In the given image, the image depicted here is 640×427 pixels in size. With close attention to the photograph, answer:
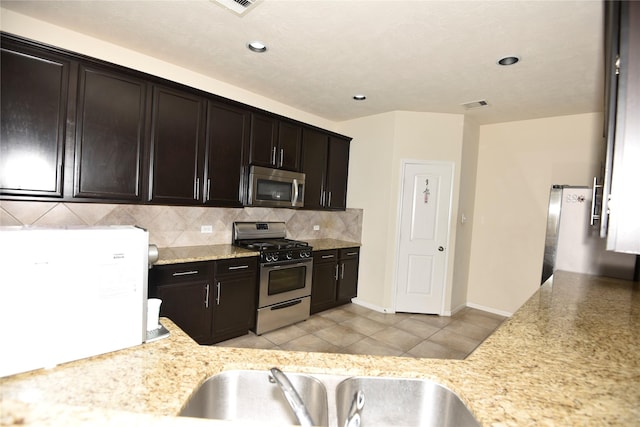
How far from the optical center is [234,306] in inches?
120

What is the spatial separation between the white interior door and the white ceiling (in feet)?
3.71

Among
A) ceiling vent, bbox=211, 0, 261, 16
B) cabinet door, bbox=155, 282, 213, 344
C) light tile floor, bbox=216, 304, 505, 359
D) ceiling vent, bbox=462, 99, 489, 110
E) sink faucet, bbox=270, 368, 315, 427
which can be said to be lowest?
light tile floor, bbox=216, 304, 505, 359

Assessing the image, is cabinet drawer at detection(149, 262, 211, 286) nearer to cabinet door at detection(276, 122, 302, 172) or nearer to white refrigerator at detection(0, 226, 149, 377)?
cabinet door at detection(276, 122, 302, 172)

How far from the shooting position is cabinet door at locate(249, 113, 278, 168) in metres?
3.36

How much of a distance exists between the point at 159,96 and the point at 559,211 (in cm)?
399

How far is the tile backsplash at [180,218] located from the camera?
2387 millimetres

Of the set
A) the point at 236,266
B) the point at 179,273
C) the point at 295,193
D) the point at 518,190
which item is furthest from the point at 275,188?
the point at 518,190

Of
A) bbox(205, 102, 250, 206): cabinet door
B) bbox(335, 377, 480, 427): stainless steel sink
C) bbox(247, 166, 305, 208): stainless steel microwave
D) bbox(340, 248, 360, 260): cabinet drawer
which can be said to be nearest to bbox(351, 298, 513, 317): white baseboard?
bbox(340, 248, 360, 260): cabinet drawer

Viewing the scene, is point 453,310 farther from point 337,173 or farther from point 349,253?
point 337,173

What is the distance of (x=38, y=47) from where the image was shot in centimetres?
208

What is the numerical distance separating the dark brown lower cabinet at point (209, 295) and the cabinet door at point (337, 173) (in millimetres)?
1715

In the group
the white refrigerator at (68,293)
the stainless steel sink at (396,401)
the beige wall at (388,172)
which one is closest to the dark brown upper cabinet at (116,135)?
the beige wall at (388,172)

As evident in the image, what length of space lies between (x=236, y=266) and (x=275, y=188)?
1.07m

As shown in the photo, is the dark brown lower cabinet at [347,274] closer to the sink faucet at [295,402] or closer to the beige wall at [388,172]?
the beige wall at [388,172]
